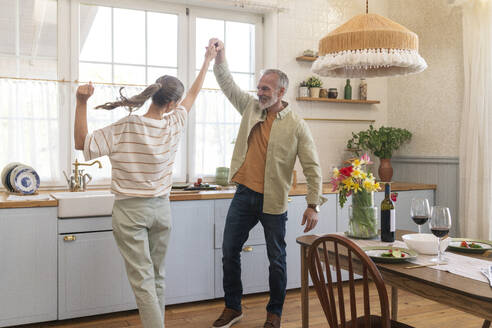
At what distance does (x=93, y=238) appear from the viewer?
3.05m

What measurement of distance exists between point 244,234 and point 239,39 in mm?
2011

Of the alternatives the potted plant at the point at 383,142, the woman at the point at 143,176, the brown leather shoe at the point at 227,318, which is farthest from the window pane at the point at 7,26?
the potted plant at the point at 383,142

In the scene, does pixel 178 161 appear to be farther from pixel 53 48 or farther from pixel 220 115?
pixel 53 48

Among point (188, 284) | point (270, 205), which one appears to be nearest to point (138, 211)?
point (270, 205)

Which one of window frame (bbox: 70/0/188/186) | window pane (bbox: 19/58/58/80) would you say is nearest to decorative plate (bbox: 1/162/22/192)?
window frame (bbox: 70/0/188/186)

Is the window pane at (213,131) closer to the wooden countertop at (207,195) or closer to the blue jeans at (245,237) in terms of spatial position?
the wooden countertop at (207,195)

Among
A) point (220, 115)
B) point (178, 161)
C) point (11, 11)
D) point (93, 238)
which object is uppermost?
point (11, 11)

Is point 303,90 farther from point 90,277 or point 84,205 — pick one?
point 90,277

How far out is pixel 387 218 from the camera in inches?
88.7

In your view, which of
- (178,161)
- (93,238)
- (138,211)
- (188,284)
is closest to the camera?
(138,211)

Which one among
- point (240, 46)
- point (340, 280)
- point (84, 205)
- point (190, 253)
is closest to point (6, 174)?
point (84, 205)

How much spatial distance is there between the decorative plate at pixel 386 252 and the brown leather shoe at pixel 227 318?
48.8 inches

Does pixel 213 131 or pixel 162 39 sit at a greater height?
A: pixel 162 39

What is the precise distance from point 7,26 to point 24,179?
115 centimetres
